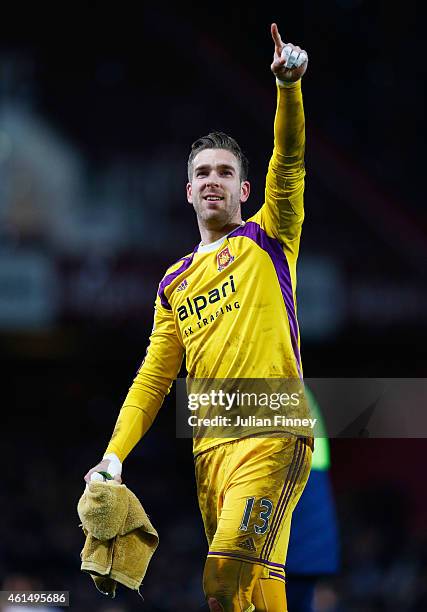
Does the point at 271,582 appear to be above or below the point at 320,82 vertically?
below

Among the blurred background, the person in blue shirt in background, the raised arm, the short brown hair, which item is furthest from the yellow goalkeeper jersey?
the blurred background

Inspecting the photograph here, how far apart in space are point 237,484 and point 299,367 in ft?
1.93

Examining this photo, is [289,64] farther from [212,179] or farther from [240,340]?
[240,340]

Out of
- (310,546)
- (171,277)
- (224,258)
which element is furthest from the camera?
(310,546)

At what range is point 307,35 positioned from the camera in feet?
39.1

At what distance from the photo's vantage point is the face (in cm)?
481

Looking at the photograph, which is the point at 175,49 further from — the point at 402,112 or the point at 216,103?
the point at 402,112

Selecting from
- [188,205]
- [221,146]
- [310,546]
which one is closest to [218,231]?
[221,146]

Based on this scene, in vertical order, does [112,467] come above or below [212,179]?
below

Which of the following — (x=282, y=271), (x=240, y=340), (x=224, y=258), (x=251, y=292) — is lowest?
(x=240, y=340)

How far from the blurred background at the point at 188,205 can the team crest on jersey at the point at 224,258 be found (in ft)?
18.1

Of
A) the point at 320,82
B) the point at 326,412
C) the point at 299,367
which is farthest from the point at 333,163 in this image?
the point at 299,367

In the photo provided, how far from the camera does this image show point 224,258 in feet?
15.6

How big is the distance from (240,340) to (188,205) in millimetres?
6612
